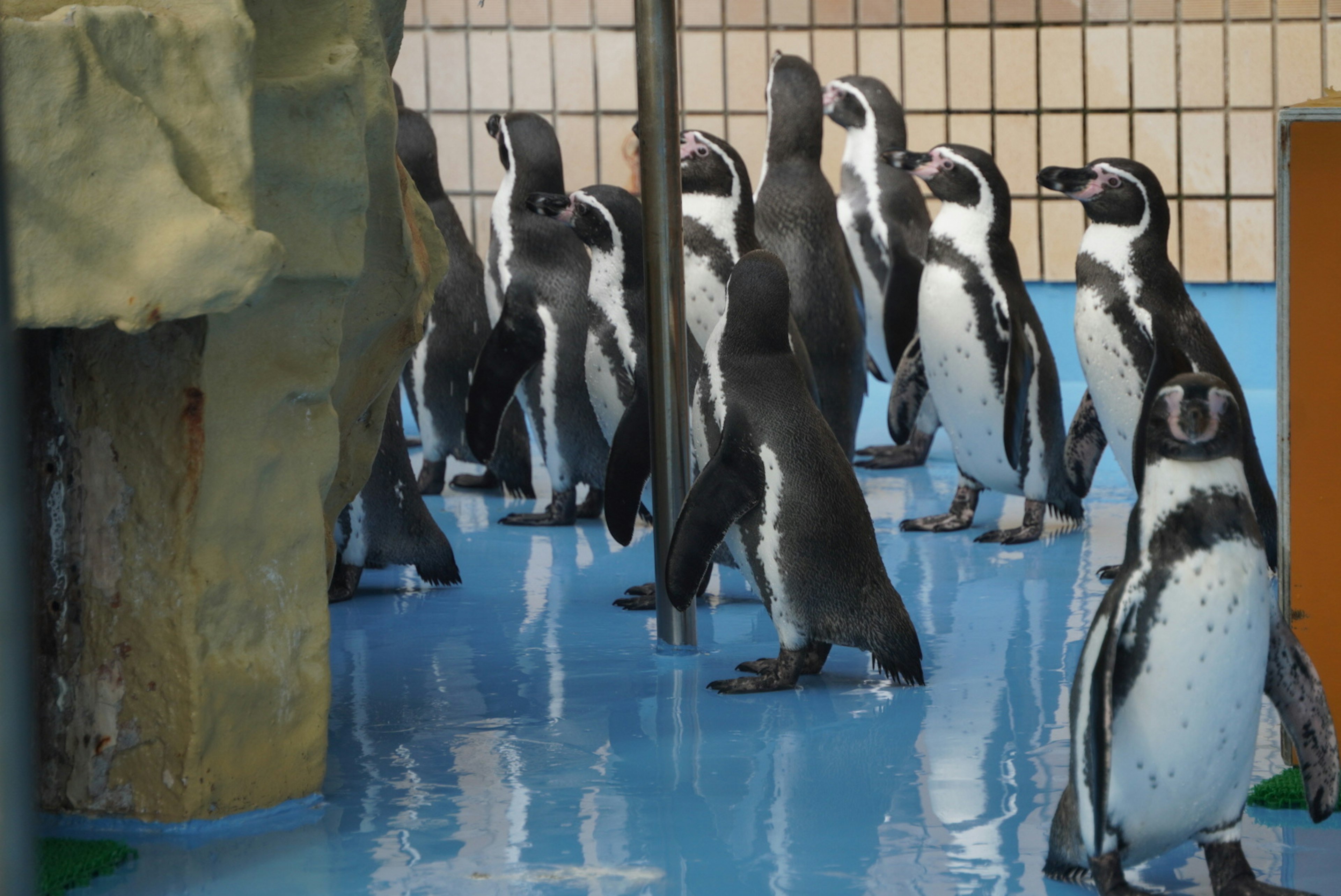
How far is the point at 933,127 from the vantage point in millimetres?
7387

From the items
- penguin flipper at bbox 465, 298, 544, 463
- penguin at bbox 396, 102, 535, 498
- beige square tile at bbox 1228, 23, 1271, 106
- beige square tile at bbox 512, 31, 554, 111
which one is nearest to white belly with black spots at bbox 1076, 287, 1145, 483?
penguin flipper at bbox 465, 298, 544, 463

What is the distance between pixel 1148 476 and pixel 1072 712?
1.02 ft

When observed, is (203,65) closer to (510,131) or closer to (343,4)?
(343,4)

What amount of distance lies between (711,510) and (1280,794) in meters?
1.13

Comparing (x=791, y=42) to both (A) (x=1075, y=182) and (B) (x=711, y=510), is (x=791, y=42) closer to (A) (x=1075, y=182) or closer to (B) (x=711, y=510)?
(A) (x=1075, y=182)

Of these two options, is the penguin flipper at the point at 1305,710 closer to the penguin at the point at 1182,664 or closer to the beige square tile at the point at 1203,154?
the penguin at the point at 1182,664

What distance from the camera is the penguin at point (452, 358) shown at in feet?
17.9

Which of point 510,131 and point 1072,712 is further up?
point 510,131

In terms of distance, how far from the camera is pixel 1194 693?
202 centimetres

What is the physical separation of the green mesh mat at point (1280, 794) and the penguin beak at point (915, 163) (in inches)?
109

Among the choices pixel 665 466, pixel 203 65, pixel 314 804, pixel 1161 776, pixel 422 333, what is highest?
pixel 203 65

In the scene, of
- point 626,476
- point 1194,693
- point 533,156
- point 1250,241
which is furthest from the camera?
point 1250,241

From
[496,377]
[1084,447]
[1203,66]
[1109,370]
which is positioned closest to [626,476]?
[496,377]

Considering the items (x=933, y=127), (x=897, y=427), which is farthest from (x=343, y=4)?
(x=933, y=127)
